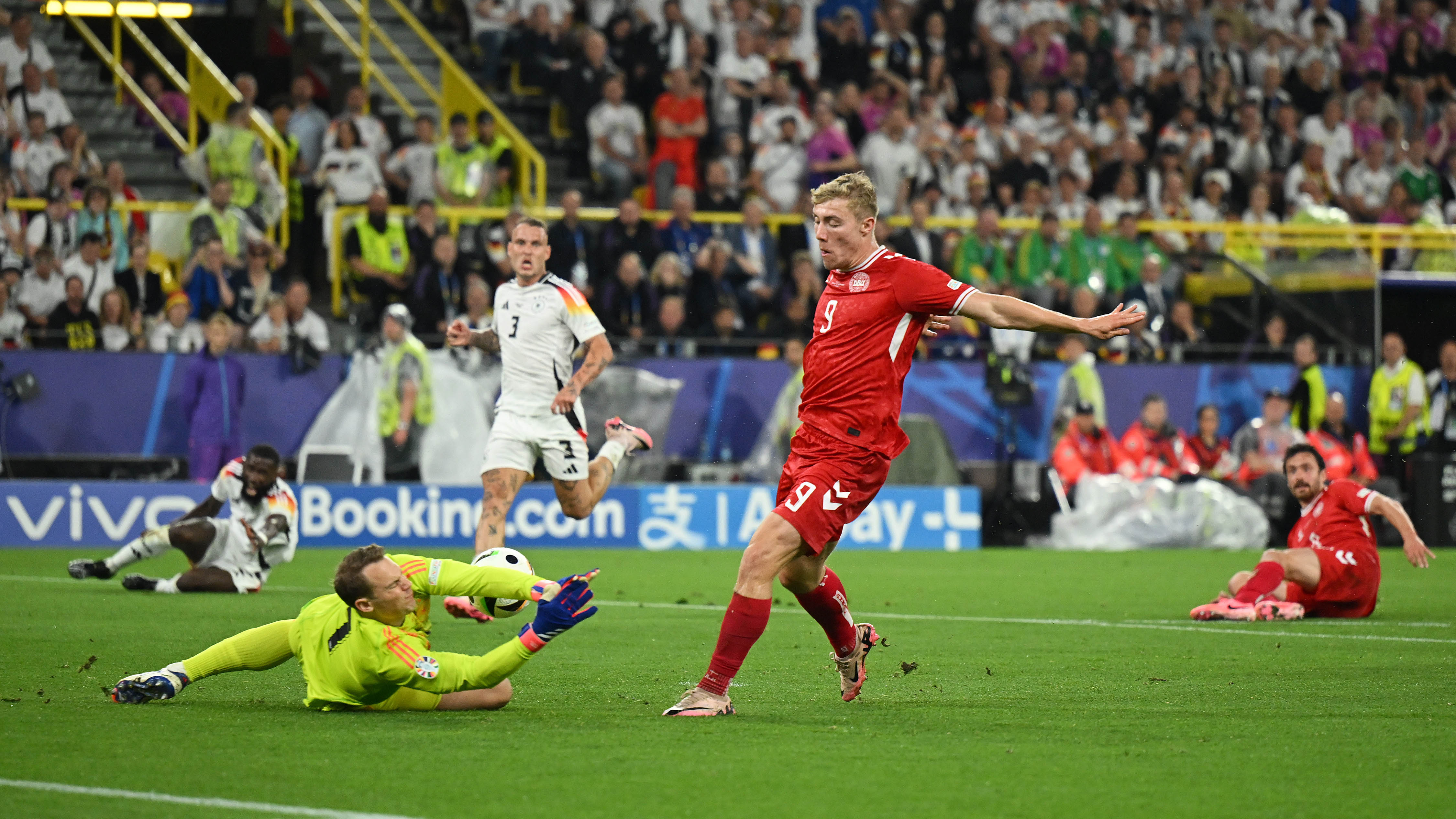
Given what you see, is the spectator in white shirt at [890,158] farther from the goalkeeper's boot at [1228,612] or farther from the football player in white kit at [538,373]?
the football player in white kit at [538,373]

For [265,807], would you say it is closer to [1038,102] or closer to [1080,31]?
[1038,102]

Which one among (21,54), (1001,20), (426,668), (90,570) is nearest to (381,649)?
(426,668)

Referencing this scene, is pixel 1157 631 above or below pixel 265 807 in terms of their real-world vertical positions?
below

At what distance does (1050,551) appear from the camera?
1844 cm

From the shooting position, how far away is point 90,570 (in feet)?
40.8

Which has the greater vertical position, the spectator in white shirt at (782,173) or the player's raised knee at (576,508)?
the spectator in white shirt at (782,173)

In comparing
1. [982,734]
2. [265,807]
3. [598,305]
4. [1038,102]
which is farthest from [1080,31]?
[265,807]

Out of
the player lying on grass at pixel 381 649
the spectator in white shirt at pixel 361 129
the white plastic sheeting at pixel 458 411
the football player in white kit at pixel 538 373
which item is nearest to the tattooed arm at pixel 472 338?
the football player in white kit at pixel 538 373

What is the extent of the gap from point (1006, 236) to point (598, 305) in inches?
203

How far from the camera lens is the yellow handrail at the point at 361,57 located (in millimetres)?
21203

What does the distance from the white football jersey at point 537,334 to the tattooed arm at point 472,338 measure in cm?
8

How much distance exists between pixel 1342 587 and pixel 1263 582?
496 mm

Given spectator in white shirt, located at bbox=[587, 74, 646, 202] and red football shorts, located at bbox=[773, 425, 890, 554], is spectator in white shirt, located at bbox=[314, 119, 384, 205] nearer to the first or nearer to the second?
spectator in white shirt, located at bbox=[587, 74, 646, 202]

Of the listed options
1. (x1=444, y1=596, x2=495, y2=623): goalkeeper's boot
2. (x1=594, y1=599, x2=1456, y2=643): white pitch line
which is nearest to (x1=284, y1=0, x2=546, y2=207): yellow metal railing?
(x1=594, y1=599, x2=1456, y2=643): white pitch line
